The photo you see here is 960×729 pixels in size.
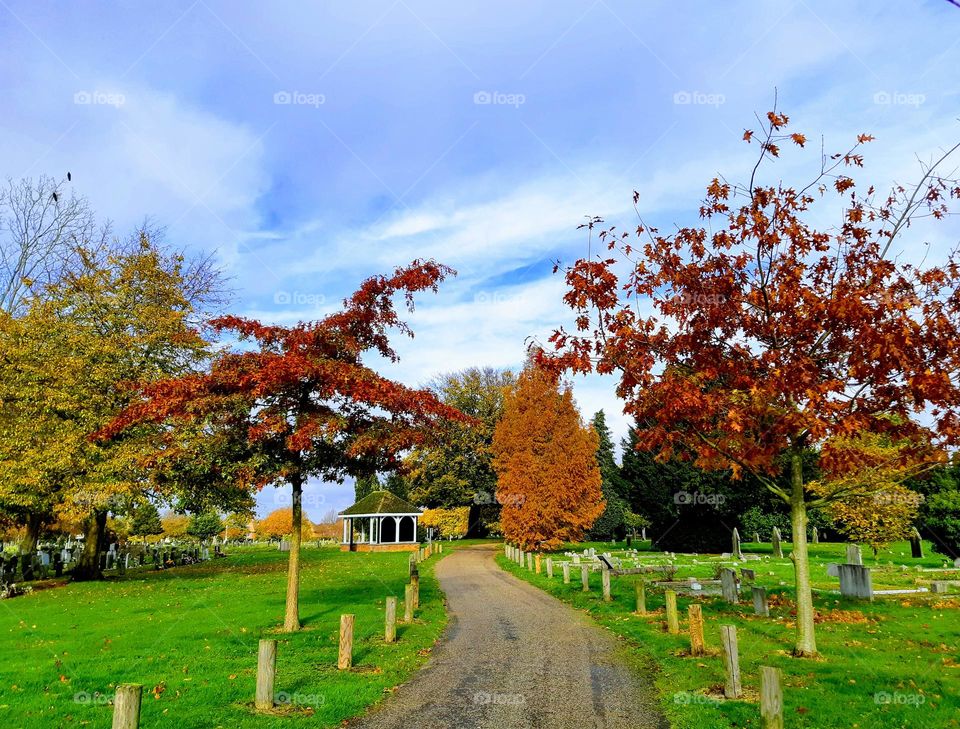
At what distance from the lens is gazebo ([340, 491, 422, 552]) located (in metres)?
49.9

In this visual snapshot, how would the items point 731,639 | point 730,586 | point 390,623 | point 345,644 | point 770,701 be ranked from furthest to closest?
1. point 730,586
2. point 390,623
3. point 345,644
4. point 731,639
5. point 770,701

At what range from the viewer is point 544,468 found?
38.4 m

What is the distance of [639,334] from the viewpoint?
11.9m

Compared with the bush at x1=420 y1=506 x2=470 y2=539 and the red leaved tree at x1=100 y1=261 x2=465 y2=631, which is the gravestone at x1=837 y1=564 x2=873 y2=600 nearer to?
the red leaved tree at x1=100 y1=261 x2=465 y2=631

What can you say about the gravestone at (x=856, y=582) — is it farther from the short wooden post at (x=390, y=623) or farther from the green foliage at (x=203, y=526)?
the green foliage at (x=203, y=526)

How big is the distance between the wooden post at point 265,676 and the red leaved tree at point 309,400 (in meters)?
4.76

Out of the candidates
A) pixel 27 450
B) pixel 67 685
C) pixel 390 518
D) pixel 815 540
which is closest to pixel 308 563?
pixel 390 518

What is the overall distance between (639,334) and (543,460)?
27592 millimetres

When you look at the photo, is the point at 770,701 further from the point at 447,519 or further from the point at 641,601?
the point at 447,519

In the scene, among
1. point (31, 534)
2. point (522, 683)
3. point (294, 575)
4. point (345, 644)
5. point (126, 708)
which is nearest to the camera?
point (126, 708)

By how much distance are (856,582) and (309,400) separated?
627 inches

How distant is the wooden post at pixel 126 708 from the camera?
5.56 meters

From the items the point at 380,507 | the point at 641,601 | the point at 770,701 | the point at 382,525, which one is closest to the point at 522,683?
the point at 770,701

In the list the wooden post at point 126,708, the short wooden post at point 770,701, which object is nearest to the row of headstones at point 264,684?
the wooden post at point 126,708
